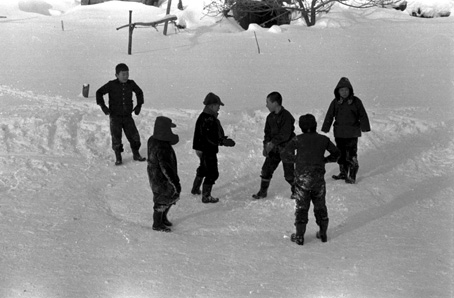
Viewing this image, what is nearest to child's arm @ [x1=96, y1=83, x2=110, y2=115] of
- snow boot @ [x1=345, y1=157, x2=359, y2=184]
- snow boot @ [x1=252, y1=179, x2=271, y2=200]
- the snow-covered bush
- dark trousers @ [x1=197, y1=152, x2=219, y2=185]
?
dark trousers @ [x1=197, y1=152, x2=219, y2=185]

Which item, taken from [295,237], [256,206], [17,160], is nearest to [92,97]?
[17,160]

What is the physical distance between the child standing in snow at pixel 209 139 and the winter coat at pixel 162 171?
104 cm

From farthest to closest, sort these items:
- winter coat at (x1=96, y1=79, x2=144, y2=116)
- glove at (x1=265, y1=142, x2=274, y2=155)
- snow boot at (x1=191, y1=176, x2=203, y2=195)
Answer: winter coat at (x1=96, y1=79, x2=144, y2=116) < snow boot at (x1=191, y1=176, x2=203, y2=195) < glove at (x1=265, y1=142, x2=274, y2=155)

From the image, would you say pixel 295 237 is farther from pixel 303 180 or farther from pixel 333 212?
pixel 333 212

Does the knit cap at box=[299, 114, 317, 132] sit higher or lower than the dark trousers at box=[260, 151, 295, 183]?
higher

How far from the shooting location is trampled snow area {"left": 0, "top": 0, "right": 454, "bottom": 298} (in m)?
6.00

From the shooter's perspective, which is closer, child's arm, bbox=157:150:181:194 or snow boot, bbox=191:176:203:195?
child's arm, bbox=157:150:181:194

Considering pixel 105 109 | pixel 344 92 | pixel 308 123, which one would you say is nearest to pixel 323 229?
pixel 308 123

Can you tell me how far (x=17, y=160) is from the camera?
30.6ft

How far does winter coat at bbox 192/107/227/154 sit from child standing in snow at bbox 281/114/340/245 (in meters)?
1.40

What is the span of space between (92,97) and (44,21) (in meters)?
11.1

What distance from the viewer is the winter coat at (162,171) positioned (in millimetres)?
6953

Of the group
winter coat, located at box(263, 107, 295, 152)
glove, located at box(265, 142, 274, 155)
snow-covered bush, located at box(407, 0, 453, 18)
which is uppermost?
snow-covered bush, located at box(407, 0, 453, 18)

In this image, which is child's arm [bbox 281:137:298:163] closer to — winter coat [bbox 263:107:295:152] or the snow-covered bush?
winter coat [bbox 263:107:295:152]
